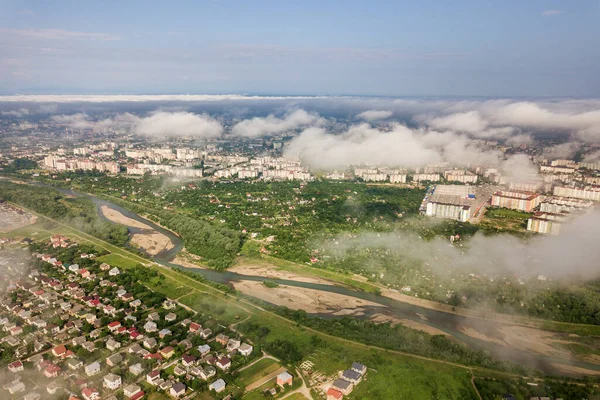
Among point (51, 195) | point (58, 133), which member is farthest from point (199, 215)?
point (58, 133)

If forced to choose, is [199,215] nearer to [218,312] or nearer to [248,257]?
[248,257]

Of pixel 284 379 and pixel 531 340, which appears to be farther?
pixel 531 340

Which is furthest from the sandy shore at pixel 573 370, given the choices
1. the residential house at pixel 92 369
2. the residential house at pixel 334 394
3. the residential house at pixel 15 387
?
the residential house at pixel 15 387

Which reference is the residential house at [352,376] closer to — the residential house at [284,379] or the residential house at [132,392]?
the residential house at [284,379]

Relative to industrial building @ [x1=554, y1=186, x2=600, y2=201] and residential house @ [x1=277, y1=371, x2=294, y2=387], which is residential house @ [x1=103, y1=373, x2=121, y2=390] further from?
industrial building @ [x1=554, y1=186, x2=600, y2=201]

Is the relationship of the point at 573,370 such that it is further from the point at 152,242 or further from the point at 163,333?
the point at 152,242

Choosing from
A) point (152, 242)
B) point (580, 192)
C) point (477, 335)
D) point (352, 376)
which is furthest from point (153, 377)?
point (580, 192)

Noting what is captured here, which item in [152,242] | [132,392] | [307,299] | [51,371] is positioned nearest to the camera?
[132,392]
